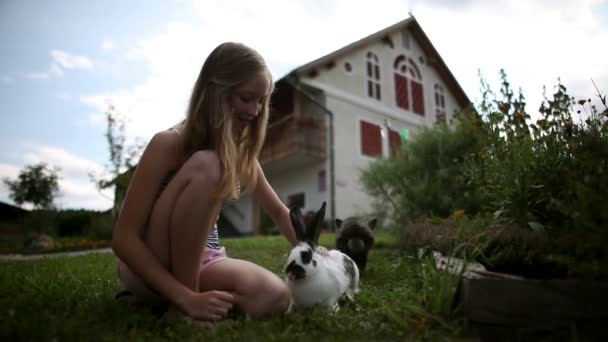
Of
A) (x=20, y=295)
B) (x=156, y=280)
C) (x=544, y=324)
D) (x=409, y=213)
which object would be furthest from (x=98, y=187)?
(x=544, y=324)

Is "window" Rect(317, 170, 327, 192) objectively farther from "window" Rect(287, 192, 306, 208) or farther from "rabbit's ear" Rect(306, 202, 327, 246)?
"rabbit's ear" Rect(306, 202, 327, 246)

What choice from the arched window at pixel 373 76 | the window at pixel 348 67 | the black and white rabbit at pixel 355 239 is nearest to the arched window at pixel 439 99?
the arched window at pixel 373 76

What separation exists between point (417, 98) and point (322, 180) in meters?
5.92

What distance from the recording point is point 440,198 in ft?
17.9

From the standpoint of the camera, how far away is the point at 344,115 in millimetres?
13367

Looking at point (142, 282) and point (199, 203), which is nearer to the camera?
point (199, 203)

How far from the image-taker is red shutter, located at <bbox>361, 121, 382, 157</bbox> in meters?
13.7

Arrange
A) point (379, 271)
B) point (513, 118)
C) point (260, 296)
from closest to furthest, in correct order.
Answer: point (260, 296) < point (513, 118) < point (379, 271)

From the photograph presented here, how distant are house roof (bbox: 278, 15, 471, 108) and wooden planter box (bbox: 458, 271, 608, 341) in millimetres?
11032

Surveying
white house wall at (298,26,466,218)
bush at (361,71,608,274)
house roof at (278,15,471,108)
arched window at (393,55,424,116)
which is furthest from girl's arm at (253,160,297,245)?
arched window at (393,55,424,116)

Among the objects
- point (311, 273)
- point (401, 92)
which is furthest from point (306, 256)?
point (401, 92)

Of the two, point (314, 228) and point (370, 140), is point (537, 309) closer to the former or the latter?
point (314, 228)

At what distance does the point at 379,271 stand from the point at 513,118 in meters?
1.68

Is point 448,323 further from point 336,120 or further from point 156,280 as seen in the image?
point 336,120
